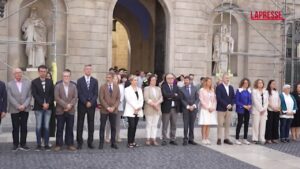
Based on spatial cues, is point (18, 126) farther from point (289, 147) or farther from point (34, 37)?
point (34, 37)

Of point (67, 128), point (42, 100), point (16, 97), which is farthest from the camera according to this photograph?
point (67, 128)

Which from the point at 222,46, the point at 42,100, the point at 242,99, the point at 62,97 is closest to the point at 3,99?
the point at 42,100

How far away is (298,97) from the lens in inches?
524

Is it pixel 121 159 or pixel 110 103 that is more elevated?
pixel 110 103

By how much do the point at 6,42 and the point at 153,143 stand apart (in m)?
7.81

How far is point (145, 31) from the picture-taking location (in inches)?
983

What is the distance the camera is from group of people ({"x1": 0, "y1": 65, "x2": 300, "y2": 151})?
1042 centimetres

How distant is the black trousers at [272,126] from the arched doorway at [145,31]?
8.01 meters

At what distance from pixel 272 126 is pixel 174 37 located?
783cm

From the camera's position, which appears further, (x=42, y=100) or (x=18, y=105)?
(x=42, y=100)

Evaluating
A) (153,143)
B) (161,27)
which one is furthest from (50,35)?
(153,143)

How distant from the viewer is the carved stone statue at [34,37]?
17375 millimetres

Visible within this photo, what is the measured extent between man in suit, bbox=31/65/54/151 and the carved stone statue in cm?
723

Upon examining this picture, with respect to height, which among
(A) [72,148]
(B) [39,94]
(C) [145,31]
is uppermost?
(C) [145,31]
